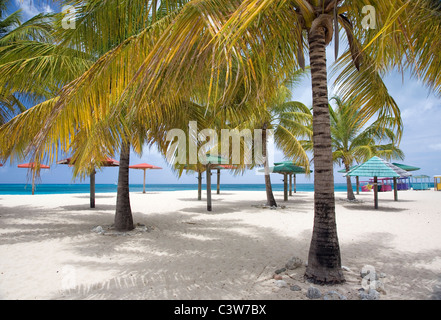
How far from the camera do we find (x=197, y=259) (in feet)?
16.5

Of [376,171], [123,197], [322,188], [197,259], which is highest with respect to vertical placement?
[376,171]

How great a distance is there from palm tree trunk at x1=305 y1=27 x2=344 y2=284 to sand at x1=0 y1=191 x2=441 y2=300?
0.24 meters

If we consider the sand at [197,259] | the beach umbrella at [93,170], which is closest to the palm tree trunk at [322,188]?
the sand at [197,259]

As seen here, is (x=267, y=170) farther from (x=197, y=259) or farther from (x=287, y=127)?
(x=197, y=259)

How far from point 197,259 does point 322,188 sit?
2687 millimetres

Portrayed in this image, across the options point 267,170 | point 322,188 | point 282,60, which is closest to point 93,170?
point 267,170

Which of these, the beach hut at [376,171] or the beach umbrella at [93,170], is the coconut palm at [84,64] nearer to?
the beach umbrella at [93,170]

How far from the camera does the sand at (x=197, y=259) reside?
3572mm

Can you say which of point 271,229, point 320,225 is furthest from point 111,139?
point 271,229

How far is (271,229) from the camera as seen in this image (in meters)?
8.05

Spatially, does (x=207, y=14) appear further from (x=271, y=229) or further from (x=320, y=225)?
(x=271, y=229)

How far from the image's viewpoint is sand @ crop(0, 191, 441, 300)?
3572 millimetres
